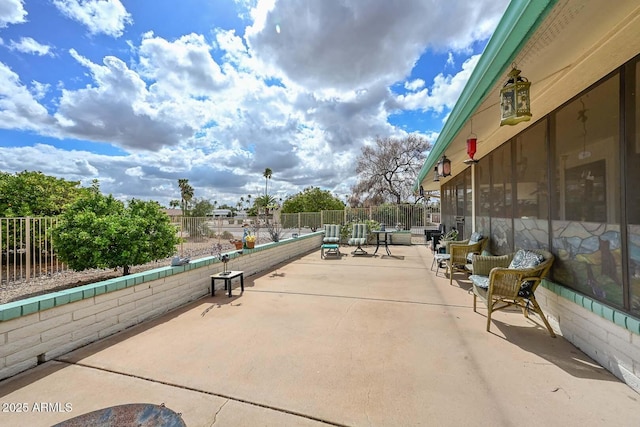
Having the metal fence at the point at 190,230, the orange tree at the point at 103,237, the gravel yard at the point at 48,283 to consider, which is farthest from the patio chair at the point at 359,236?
the orange tree at the point at 103,237

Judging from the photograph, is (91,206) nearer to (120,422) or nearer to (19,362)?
(19,362)

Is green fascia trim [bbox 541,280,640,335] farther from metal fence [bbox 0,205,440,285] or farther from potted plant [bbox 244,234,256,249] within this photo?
metal fence [bbox 0,205,440,285]

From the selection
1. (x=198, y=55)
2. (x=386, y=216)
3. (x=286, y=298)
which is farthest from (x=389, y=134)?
(x=286, y=298)

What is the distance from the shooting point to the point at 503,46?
1.84 metres

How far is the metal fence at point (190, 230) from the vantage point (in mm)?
5371

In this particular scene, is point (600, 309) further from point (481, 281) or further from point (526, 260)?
point (481, 281)

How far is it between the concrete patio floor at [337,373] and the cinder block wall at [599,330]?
88mm

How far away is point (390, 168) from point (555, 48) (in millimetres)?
20165

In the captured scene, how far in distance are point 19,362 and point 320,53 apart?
7697mm

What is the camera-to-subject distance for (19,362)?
2.17 m

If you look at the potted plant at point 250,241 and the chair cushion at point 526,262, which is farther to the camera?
the potted plant at point 250,241

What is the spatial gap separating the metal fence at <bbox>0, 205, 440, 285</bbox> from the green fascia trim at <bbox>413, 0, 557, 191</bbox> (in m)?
6.25

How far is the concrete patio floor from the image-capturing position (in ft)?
5.61

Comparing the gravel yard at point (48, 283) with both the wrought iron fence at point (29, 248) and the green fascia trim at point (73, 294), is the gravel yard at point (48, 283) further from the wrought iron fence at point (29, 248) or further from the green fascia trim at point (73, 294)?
the green fascia trim at point (73, 294)
